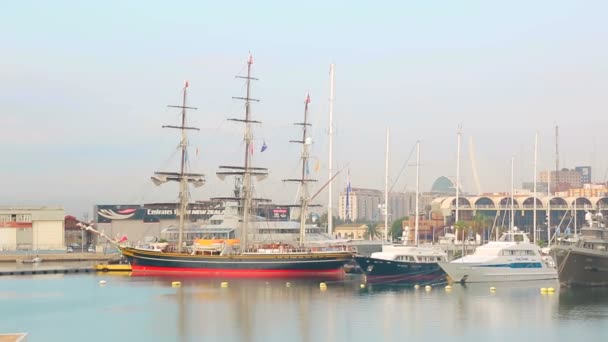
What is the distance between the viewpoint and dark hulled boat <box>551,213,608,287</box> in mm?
64375

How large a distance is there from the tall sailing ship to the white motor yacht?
55.0 feet

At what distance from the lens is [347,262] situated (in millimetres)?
88188

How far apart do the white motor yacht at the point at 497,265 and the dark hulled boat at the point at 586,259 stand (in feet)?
17.4

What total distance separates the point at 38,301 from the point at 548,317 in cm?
3191

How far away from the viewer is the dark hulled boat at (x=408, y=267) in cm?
7406

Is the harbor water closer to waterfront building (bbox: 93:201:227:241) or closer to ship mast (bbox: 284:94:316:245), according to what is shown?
ship mast (bbox: 284:94:316:245)

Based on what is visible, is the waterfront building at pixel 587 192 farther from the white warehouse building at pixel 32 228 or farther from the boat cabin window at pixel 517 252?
the boat cabin window at pixel 517 252

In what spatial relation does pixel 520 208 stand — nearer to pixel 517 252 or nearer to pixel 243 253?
pixel 243 253

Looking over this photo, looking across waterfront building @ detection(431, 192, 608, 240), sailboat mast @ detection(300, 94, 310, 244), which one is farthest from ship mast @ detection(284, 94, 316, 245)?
waterfront building @ detection(431, 192, 608, 240)

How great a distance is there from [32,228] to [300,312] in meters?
96.0

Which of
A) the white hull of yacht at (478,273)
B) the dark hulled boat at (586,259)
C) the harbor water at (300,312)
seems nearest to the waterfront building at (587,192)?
the white hull of yacht at (478,273)

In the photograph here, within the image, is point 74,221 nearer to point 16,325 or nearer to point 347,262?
point 347,262

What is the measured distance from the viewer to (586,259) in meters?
64.7

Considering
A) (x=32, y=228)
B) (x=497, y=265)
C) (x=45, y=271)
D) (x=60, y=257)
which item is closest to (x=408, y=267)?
(x=497, y=265)
